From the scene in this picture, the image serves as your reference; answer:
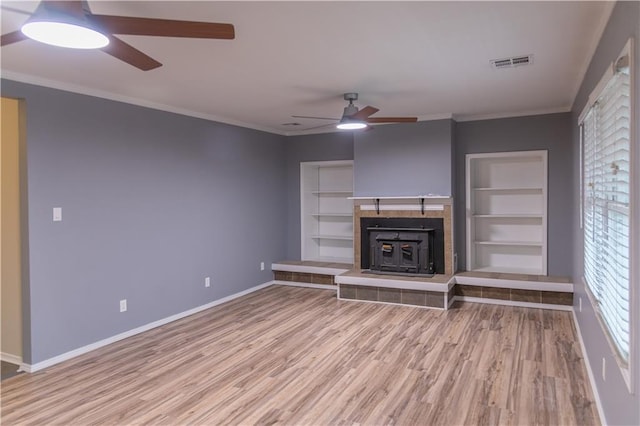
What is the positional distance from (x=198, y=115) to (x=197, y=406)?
3.51 metres

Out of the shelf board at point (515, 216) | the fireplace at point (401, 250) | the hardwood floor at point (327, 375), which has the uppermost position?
the shelf board at point (515, 216)

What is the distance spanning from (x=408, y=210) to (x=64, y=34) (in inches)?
185

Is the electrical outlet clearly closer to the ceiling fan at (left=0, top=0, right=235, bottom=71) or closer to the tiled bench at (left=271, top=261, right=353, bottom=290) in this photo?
the ceiling fan at (left=0, top=0, right=235, bottom=71)

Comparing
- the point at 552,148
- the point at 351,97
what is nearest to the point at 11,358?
the point at 351,97

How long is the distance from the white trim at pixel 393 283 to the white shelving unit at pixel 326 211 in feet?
4.36

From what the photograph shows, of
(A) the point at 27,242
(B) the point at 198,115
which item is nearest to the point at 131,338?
(A) the point at 27,242

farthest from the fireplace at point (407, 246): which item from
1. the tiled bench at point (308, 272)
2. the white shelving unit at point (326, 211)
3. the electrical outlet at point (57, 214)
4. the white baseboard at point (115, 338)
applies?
the electrical outlet at point (57, 214)

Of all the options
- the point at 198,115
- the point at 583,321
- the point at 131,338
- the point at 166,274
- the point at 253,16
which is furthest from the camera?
the point at 198,115

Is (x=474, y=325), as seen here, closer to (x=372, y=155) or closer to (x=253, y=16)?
(x=372, y=155)

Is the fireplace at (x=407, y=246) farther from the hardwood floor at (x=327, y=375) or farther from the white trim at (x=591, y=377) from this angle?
the white trim at (x=591, y=377)

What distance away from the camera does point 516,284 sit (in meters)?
5.20

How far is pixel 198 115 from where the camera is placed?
5.24m

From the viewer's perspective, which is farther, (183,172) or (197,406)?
(183,172)

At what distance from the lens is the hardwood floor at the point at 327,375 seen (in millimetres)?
2787
